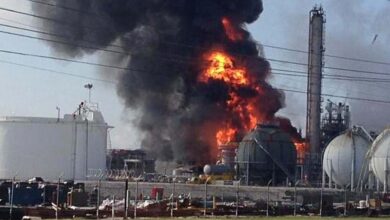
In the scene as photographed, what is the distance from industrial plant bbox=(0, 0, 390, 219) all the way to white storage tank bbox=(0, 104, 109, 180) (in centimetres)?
13

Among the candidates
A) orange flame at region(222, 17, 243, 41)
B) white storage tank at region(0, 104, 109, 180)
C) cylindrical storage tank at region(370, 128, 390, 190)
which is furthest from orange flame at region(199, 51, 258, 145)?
cylindrical storage tank at region(370, 128, 390, 190)

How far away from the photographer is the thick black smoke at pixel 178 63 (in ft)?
388

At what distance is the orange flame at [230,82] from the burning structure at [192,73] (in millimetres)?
154

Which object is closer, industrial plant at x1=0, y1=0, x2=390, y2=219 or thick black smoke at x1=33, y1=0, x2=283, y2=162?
industrial plant at x1=0, y1=0, x2=390, y2=219

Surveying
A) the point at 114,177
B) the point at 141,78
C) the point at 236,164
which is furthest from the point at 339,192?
Answer: the point at 141,78

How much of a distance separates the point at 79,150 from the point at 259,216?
4694cm

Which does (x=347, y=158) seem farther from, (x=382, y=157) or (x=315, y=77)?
(x=315, y=77)

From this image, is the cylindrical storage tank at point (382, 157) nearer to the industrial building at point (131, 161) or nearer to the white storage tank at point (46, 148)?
the white storage tank at point (46, 148)

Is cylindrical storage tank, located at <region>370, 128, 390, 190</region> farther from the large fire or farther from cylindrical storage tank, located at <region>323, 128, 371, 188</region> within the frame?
the large fire

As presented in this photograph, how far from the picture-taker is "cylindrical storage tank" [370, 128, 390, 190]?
8438cm

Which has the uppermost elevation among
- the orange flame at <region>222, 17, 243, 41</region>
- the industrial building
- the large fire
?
the orange flame at <region>222, 17, 243, 41</region>

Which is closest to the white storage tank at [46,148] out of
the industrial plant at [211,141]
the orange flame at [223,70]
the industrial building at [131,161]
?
the industrial plant at [211,141]

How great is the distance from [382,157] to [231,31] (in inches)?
1840

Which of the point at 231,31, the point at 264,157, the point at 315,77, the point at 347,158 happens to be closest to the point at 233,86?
the point at 231,31
